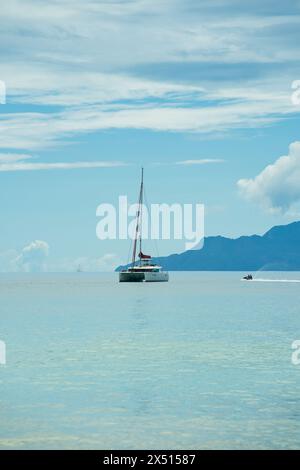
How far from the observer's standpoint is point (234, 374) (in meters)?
44.7

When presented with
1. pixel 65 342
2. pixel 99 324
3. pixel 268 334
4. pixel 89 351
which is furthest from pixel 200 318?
pixel 89 351

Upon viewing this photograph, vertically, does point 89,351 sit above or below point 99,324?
below

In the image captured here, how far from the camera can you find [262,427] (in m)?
30.3

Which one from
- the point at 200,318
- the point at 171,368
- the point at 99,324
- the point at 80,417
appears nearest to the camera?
the point at 80,417

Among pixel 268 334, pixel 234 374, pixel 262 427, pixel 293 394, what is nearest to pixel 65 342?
pixel 268 334

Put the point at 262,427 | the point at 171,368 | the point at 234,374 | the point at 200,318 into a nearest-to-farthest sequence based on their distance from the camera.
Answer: the point at 262,427
the point at 234,374
the point at 171,368
the point at 200,318

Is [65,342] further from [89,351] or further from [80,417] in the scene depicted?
[80,417]

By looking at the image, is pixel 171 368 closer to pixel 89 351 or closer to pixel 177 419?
pixel 89 351

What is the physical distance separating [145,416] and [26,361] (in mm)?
20549

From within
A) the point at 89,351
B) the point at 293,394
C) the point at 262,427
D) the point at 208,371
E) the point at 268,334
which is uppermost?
the point at 268,334

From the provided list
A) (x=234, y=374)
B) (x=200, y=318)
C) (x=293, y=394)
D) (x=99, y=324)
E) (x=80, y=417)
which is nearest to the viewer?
(x=80, y=417)

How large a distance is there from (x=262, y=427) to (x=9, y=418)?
1022 cm

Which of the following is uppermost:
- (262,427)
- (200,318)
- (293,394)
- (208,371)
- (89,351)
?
(200,318)

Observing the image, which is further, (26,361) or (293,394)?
(26,361)
